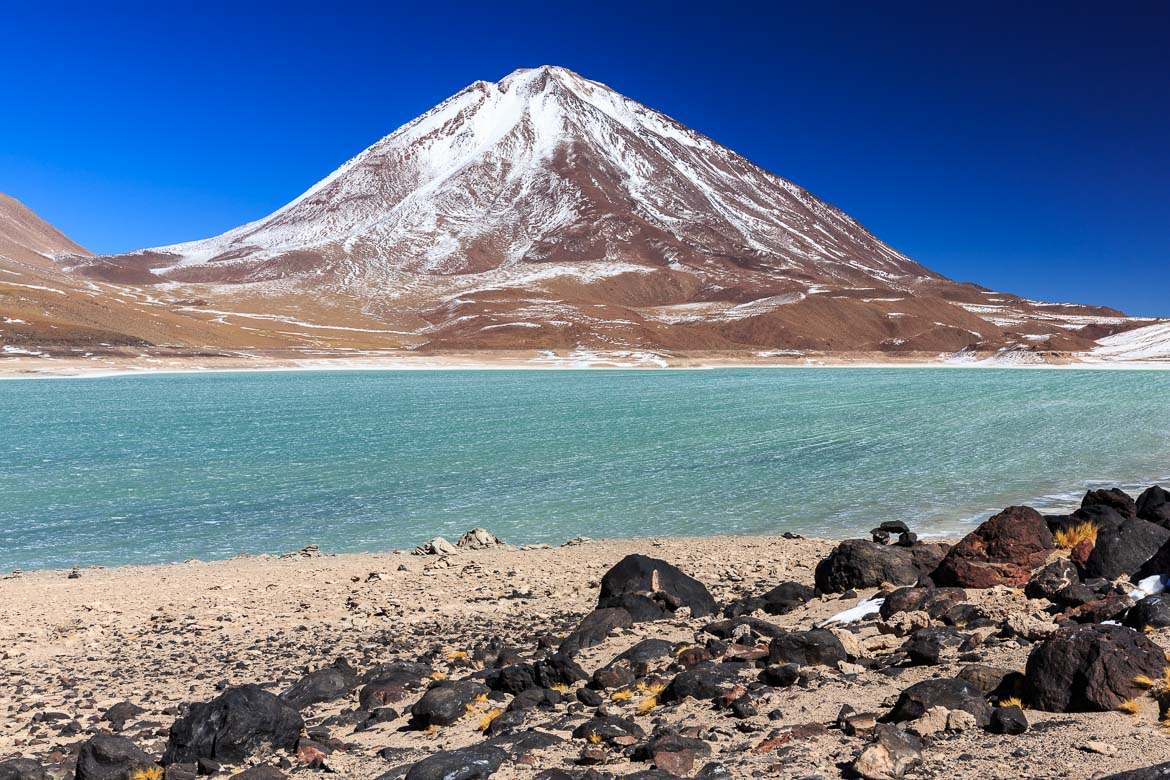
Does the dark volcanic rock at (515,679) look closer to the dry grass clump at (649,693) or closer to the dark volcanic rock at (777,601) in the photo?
the dry grass clump at (649,693)

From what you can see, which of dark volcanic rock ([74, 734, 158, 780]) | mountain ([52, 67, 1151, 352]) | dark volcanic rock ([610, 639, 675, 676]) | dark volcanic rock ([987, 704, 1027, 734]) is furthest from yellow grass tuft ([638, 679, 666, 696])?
mountain ([52, 67, 1151, 352])

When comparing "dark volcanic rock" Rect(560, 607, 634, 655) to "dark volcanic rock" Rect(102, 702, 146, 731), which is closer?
"dark volcanic rock" Rect(102, 702, 146, 731)

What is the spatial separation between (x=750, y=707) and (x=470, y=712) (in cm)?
217

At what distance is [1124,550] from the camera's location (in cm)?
910

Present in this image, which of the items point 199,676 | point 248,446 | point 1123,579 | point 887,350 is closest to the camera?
point 199,676

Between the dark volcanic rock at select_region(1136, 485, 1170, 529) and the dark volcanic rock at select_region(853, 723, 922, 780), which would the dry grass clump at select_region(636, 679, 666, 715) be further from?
the dark volcanic rock at select_region(1136, 485, 1170, 529)

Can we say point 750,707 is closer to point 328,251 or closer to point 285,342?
point 285,342

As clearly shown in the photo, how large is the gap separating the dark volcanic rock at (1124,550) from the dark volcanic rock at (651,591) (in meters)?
3.99

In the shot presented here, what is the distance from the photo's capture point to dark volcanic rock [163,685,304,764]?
6.07 metres

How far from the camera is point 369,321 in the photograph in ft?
433

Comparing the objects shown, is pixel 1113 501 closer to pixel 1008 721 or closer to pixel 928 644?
pixel 928 644

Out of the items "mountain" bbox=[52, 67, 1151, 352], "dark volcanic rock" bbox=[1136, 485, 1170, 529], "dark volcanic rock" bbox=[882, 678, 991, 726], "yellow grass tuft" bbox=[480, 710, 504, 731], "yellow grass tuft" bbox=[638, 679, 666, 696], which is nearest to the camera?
"dark volcanic rock" bbox=[882, 678, 991, 726]

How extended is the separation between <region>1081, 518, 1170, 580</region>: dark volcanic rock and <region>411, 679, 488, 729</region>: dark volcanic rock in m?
6.48

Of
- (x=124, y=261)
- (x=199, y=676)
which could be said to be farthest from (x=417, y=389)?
(x=124, y=261)
